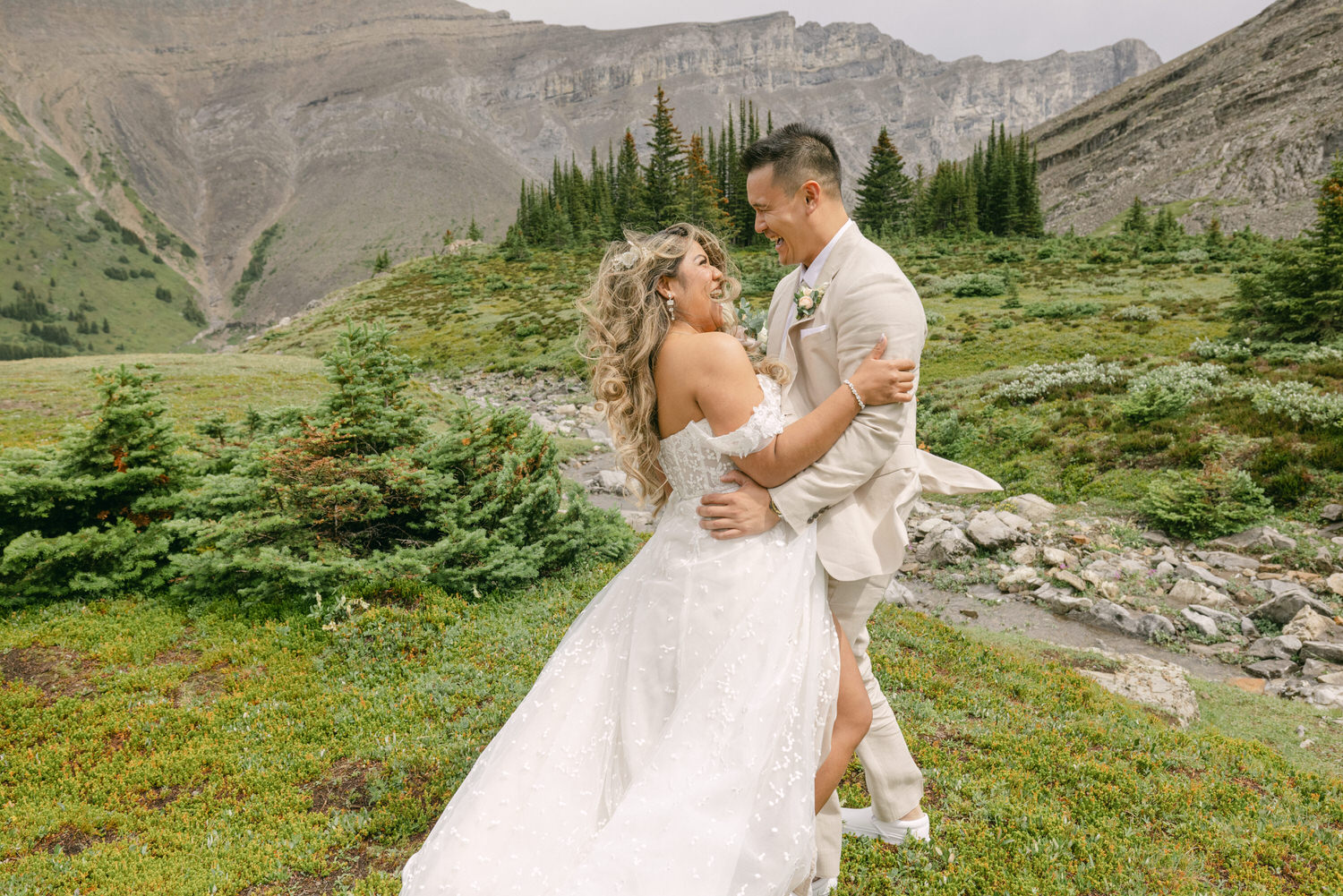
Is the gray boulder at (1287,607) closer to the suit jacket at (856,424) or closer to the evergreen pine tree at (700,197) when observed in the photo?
the suit jacket at (856,424)

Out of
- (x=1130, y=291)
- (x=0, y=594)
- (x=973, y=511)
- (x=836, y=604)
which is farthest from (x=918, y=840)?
(x=1130, y=291)

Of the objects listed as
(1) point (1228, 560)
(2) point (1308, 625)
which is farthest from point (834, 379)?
(1) point (1228, 560)

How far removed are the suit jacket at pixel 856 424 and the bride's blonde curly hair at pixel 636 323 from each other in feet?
0.76

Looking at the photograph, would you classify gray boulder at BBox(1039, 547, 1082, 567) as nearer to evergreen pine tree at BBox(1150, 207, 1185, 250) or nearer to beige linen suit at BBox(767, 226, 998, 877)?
beige linen suit at BBox(767, 226, 998, 877)

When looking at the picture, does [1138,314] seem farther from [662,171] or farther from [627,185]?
[627,185]

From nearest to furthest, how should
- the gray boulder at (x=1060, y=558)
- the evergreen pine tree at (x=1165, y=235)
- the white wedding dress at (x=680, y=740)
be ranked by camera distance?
the white wedding dress at (x=680, y=740)
the gray boulder at (x=1060, y=558)
the evergreen pine tree at (x=1165, y=235)

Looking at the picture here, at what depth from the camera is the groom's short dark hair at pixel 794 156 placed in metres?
3.36

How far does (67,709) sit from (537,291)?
5116 cm

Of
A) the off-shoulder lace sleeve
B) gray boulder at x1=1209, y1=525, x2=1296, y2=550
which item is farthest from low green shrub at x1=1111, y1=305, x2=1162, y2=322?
the off-shoulder lace sleeve

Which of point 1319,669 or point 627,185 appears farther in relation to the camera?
point 627,185

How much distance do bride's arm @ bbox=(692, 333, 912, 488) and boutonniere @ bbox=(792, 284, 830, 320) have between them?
1.48 ft

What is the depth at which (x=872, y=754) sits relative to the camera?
12.8 feet

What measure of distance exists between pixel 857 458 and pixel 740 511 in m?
0.57

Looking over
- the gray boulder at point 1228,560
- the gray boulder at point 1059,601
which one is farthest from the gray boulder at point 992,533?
the gray boulder at point 1228,560
